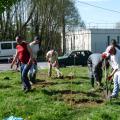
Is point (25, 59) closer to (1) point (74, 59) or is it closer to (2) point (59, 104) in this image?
(2) point (59, 104)

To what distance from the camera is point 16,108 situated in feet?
38.0

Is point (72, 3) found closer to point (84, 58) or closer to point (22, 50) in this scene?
point (84, 58)

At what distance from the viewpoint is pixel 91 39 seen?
70062 mm

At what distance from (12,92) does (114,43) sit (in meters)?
4.02

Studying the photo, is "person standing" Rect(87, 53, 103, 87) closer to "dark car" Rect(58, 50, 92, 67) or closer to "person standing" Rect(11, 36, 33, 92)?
"person standing" Rect(11, 36, 33, 92)

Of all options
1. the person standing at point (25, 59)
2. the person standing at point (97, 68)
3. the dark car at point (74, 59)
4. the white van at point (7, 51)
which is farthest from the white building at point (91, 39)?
the person standing at point (25, 59)

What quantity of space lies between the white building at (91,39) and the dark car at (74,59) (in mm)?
30652

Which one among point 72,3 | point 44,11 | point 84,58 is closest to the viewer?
point 84,58

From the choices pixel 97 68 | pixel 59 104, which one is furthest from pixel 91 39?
pixel 59 104

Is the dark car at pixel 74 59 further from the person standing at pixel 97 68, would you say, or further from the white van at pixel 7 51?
the person standing at pixel 97 68

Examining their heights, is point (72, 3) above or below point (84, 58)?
above

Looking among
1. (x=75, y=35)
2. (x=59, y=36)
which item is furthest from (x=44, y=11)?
(x=75, y=35)

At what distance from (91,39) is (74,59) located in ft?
112

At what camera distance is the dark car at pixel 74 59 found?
119ft
